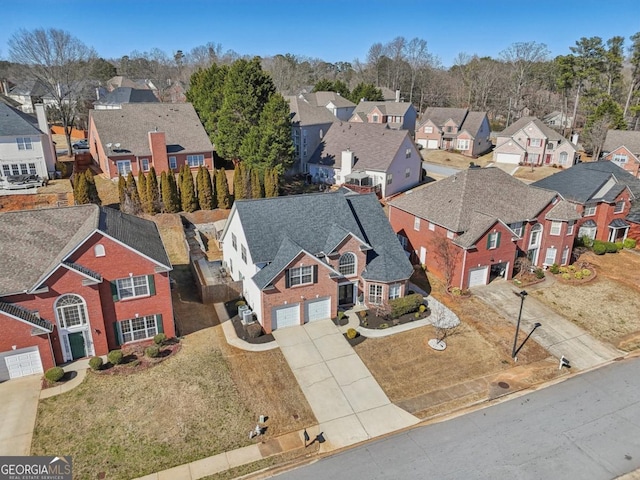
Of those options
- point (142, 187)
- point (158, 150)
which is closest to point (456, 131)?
point (158, 150)

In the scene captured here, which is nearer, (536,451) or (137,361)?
(536,451)

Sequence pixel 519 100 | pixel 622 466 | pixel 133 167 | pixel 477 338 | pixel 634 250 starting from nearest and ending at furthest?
pixel 622 466 → pixel 477 338 → pixel 634 250 → pixel 133 167 → pixel 519 100

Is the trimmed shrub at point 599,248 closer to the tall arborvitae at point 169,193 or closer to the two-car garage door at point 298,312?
the two-car garage door at point 298,312

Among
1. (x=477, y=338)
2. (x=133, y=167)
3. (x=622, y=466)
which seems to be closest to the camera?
(x=622, y=466)

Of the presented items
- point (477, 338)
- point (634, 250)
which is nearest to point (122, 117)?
point (477, 338)

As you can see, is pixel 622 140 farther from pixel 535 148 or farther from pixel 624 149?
pixel 535 148

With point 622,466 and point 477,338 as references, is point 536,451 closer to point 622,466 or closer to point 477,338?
point 622,466
